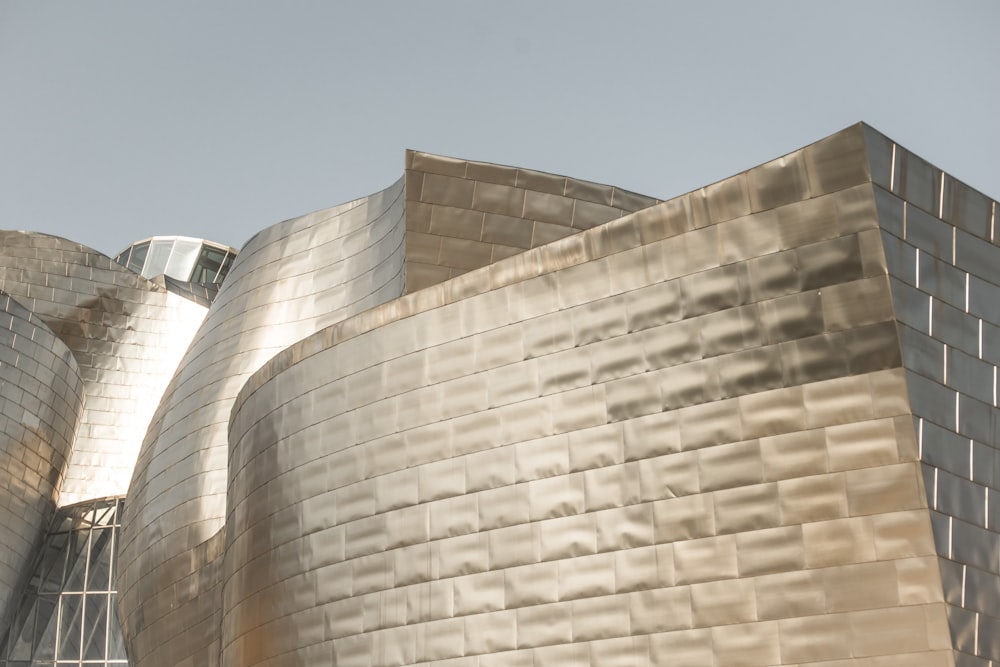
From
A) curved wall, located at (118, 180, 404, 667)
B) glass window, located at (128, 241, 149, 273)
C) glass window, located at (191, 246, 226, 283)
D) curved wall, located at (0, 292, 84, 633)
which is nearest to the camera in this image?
curved wall, located at (118, 180, 404, 667)

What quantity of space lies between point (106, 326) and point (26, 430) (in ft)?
19.0

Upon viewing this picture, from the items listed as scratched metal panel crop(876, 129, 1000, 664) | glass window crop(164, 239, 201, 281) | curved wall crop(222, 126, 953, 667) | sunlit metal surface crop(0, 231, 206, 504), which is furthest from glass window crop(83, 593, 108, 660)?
scratched metal panel crop(876, 129, 1000, 664)

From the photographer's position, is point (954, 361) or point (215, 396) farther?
point (215, 396)

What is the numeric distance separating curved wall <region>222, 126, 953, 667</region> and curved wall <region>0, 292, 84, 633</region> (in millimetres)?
16934

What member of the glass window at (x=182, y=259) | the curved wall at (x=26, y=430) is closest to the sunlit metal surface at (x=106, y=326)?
the curved wall at (x=26, y=430)

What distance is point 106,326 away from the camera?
122 feet

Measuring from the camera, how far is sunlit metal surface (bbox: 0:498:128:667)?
108 feet

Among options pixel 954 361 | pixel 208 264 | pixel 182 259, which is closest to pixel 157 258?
pixel 182 259

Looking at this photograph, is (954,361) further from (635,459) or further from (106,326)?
(106,326)

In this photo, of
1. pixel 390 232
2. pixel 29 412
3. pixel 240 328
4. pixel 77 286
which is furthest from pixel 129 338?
pixel 390 232

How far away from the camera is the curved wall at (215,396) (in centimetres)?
2264

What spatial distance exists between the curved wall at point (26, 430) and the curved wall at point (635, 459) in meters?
16.9

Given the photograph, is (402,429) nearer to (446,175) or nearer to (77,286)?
(446,175)

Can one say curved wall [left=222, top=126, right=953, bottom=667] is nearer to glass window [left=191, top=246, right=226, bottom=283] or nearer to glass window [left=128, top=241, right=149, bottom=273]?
glass window [left=191, top=246, right=226, bottom=283]
